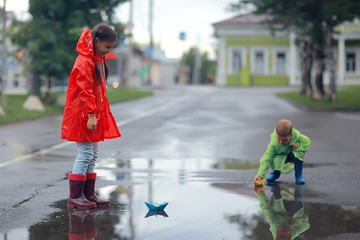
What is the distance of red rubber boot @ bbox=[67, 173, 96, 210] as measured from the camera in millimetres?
5590

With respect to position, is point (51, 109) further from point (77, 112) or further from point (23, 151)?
point (77, 112)

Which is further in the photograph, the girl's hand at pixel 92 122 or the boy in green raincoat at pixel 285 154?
the boy in green raincoat at pixel 285 154

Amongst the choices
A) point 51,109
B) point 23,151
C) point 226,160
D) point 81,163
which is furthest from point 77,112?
point 51,109

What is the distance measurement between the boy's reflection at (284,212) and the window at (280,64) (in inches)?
1796

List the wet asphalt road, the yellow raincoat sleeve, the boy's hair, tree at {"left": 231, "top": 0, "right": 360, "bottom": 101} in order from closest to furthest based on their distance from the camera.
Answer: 1. the wet asphalt road
2. the boy's hair
3. the yellow raincoat sleeve
4. tree at {"left": 231, "top": 0, "right": 360, "bottom": 101}

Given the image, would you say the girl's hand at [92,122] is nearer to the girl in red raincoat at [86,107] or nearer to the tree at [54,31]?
the girl in red raincoat at [86,107]

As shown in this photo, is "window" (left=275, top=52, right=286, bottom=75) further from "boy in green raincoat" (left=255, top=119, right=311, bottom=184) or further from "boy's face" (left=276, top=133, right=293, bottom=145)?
"boy's face" (left=276, top=133, right=293, bottom=145)

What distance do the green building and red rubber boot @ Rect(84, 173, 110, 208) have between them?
45.8 metres

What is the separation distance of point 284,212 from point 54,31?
1972 centimetres

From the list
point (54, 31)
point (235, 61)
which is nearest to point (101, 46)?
point (54, 31)

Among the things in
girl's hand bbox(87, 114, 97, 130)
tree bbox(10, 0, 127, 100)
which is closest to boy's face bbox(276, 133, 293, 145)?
girl's hand bbox(87, 114, 97, 130)

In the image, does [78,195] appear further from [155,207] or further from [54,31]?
[54,31]

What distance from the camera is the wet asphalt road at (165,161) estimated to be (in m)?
6.16

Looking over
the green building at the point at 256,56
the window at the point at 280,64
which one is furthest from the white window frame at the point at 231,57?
the window at the point at 280,64
